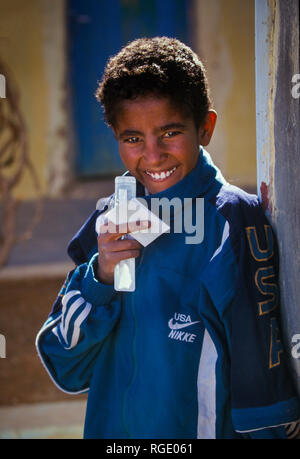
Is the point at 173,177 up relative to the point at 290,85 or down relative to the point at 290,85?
down

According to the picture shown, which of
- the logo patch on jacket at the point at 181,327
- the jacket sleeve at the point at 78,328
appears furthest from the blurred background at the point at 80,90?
the logo patch on jacket at the point at 181,327

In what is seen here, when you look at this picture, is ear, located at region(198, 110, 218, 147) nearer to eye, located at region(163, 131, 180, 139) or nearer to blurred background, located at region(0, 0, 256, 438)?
eye, located at region(163, 131, 180, 139)

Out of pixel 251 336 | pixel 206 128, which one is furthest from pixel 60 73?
pixel 251 336

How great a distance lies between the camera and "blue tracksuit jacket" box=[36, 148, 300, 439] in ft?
4.66

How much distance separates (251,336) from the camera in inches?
55.7

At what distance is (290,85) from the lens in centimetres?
147

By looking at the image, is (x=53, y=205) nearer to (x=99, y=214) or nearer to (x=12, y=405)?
(x=12, y=405)

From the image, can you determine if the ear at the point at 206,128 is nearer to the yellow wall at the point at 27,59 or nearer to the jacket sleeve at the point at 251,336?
the jacket sleeve at the point at 251,336

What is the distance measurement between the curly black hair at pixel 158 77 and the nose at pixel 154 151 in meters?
0.11

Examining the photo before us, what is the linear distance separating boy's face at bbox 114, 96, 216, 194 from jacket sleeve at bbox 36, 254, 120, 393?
11.3 inches

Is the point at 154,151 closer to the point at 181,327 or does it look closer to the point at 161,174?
the point at 161,174

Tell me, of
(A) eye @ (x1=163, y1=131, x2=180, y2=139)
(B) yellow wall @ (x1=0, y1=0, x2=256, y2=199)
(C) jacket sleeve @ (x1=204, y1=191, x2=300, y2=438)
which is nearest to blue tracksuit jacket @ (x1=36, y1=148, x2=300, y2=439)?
(C) jacket sleeve @ (x1=204, y1=191, x2=300, y2=438)

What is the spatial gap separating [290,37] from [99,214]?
2.32 ft

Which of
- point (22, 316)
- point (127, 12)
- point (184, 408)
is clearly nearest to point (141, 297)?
point (184, 408)
